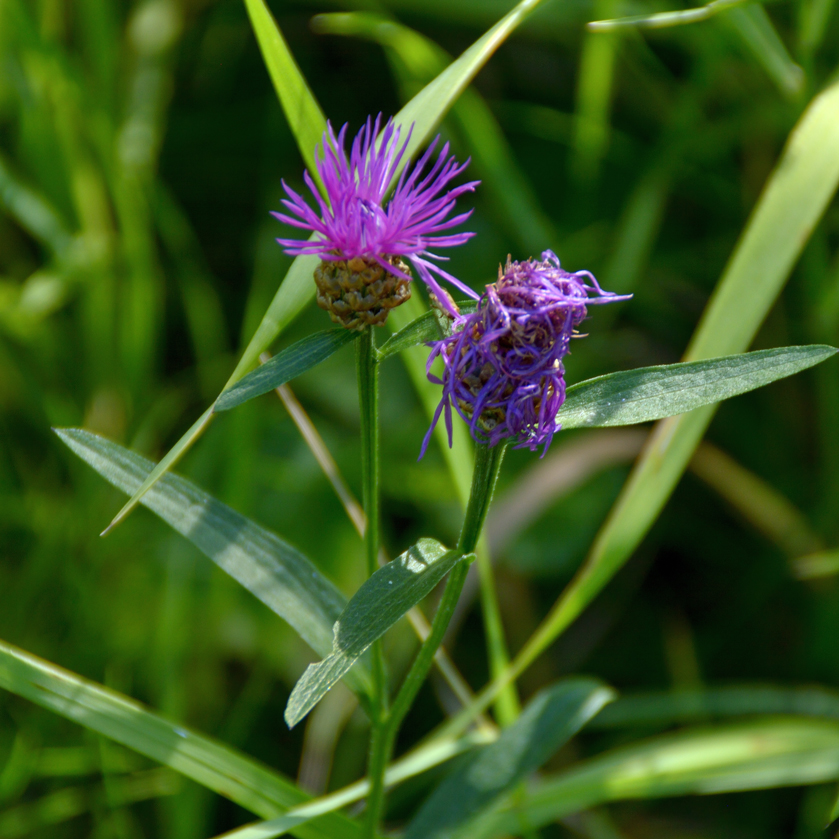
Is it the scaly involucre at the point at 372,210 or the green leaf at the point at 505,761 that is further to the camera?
the green leaf at the point at 505,761

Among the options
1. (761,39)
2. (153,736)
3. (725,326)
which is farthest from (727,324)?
(153,736)

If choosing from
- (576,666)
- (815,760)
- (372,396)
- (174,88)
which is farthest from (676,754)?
(174,88)

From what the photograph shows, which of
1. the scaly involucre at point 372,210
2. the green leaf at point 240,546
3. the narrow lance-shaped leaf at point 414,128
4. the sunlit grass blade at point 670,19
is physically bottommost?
the green leaf at point 240,546

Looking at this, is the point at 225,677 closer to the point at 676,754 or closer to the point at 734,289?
the point at 676,754

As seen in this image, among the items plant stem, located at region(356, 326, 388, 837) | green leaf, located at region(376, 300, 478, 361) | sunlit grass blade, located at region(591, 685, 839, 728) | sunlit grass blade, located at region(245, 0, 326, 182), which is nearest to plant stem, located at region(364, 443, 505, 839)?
plant stem, located at region(356, 326, 388, 837)

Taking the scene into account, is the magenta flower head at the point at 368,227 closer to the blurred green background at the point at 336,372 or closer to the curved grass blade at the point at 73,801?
the blurred green background at the point at 336,372

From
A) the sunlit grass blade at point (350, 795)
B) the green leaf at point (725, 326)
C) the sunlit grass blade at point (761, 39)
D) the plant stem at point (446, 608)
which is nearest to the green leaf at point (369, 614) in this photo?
the plant stem at point (446, 608)

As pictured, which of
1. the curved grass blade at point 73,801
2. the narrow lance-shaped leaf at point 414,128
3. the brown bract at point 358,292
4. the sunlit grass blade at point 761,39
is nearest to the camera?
the brown bract at point 358,292
